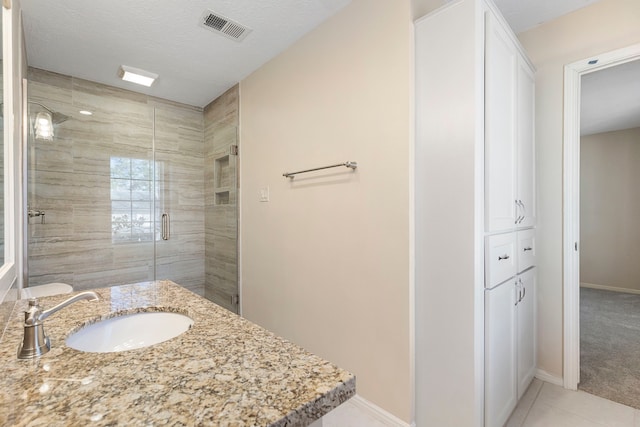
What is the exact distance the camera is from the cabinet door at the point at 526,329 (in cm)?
172

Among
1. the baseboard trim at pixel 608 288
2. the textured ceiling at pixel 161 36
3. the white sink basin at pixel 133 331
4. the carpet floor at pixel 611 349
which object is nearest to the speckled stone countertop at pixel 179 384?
the white sink basin at pixel 133 331

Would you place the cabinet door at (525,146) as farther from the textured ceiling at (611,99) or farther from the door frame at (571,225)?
the textured ceiling at (611,99)

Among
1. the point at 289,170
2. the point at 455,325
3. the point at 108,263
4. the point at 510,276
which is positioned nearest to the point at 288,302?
the point at 289,170

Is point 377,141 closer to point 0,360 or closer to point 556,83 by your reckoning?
point 556,83

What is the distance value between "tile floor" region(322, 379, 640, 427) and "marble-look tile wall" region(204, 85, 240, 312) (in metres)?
1.55

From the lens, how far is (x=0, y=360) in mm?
693

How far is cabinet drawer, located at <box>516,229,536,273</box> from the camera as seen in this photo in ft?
5.73

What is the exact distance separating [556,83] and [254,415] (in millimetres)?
2522

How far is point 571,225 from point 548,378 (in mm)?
1025

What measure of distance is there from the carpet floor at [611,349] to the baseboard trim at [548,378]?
0.33 ft

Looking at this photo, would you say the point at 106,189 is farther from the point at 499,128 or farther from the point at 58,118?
the point at 499,128

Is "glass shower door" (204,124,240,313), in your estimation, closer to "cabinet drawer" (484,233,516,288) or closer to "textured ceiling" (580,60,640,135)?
"cabinet drawer" (484,233,516,288)

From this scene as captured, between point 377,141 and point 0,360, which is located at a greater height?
point 377,141

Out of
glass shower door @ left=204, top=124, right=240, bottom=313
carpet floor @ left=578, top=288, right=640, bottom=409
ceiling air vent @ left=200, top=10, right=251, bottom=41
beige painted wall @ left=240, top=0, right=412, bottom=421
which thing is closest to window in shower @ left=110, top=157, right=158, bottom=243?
glass shower door @ left=204, top=124, right=240, bottom=313
